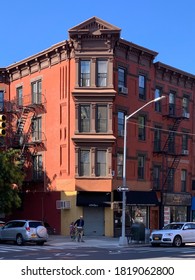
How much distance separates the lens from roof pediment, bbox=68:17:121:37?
34.5 m

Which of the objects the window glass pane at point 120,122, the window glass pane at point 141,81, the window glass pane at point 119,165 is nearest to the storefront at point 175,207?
the window glass pane at point 119,165

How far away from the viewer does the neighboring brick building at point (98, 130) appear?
34500 mm

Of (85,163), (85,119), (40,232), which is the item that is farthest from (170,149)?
(40,232)

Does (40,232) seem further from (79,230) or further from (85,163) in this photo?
(85,163)

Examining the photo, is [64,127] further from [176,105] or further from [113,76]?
[176,105]

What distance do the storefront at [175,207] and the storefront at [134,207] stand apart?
5.56 ft

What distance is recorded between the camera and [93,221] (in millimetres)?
34625

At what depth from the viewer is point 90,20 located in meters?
34.7

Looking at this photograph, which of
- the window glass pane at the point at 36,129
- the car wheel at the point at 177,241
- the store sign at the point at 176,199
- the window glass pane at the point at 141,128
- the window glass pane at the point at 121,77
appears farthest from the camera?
the store sign at the point at 176,199

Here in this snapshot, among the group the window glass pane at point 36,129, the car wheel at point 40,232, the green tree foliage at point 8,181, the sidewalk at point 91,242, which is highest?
the window glass pane at point 36,129

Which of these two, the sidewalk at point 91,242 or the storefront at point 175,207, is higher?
the storefront at point 175,207

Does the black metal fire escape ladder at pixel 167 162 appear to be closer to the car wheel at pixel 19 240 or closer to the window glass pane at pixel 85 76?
the window glass pane at pixel 85 76
